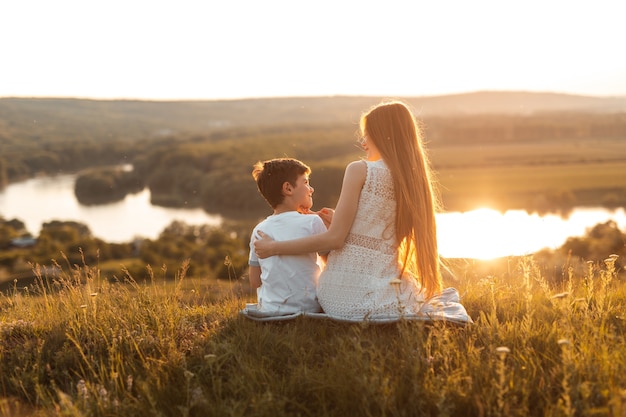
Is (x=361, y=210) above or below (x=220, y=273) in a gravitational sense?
above

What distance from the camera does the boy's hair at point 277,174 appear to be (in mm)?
4039

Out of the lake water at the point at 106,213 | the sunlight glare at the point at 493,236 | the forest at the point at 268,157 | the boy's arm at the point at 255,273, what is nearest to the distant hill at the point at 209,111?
the forest at the point at 268,157

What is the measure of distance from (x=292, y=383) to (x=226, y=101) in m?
182

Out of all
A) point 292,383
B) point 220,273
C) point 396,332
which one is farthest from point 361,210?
point 220,273

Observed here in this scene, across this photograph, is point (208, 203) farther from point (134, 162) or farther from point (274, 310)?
point (274, 310)

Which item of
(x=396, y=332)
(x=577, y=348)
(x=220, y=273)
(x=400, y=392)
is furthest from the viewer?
(x=220, y=273)

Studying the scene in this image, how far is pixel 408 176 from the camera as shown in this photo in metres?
3.99

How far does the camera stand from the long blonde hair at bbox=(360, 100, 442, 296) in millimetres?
3979

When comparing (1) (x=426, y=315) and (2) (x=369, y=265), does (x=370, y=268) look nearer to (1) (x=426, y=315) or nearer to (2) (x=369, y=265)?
(2) (x=369, y=265)

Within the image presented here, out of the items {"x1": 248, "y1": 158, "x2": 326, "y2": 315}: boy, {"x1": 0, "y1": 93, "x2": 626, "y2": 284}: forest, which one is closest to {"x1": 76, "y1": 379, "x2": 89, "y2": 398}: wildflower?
{"x1": 248, "y1": 158, "x2": 326, "y2": 315}: boy

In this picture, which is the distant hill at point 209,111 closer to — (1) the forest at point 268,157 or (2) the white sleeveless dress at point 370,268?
(1) the forest at point 268,157

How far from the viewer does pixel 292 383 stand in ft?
9.46

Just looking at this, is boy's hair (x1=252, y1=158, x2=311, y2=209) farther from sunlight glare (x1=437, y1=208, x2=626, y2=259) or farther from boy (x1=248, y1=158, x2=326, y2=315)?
sunlight glare (x1=437, y1=208, x2=626, y2=259)

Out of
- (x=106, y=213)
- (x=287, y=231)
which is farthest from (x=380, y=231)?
(x=106, y=213)
